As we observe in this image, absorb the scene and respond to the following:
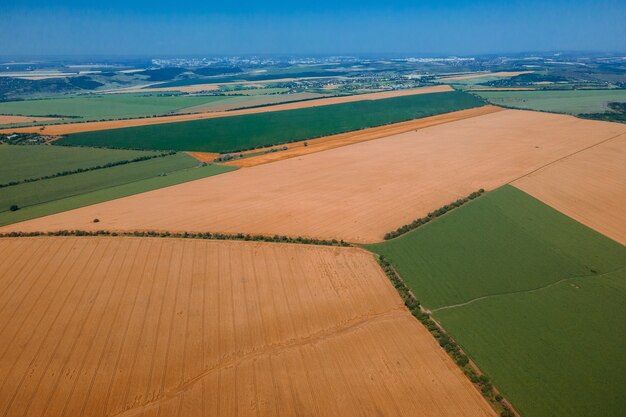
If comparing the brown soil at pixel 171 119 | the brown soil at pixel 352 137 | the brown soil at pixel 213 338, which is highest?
the brown soil at pixel 171 119

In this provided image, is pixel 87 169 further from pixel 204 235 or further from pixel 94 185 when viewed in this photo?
pixel 204 235

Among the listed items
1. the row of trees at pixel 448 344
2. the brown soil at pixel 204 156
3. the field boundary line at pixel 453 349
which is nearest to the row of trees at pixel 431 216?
the row of trees at pixel 448 344

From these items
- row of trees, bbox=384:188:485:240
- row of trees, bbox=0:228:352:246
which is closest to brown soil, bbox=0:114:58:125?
row of trees, bbox=0:228:352:246

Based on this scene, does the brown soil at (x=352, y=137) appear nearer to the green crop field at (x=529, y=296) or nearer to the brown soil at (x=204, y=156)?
the brown soil at (x=204, y=156)

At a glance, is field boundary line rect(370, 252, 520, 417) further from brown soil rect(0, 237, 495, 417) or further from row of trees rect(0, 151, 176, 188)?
row of trees rect(0, 151, 176, 188)

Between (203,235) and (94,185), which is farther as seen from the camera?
(94,185)

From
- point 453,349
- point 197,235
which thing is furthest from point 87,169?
point 453,349

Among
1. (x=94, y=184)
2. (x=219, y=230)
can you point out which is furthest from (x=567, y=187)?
(x=94, y=184)
